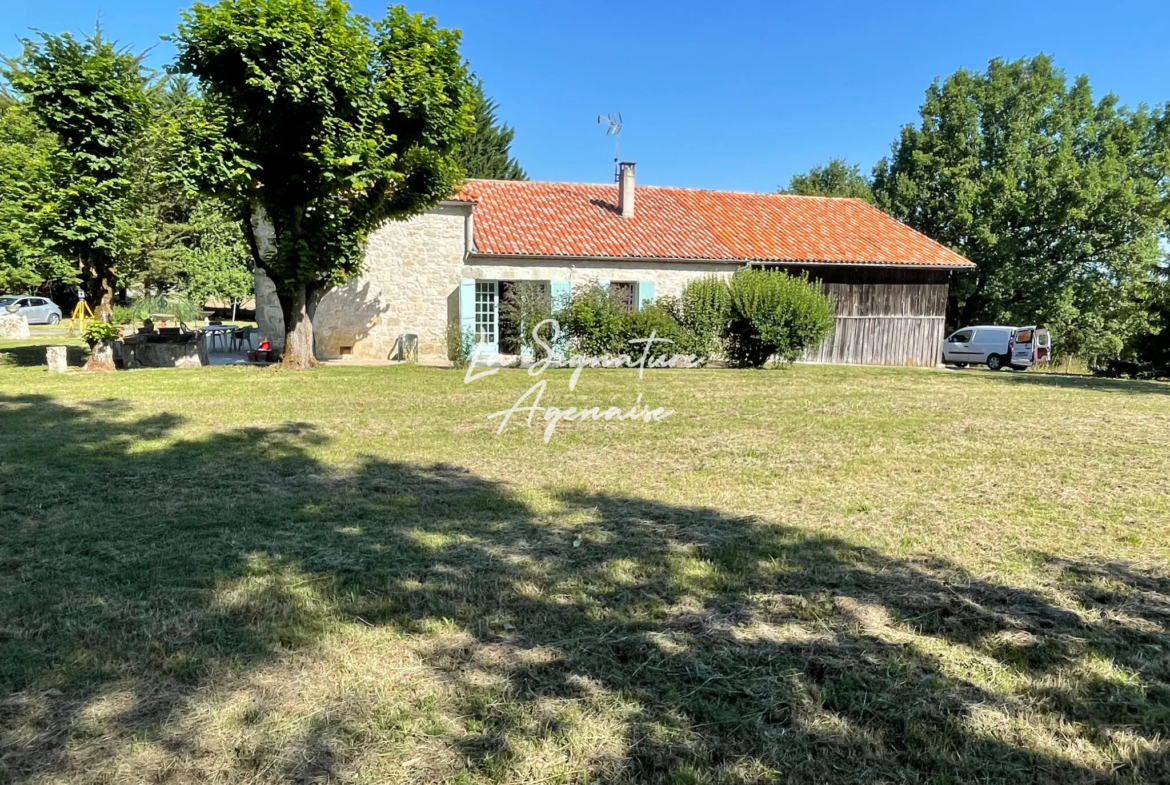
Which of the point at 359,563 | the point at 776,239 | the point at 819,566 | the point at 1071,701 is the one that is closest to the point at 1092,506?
the point at 819,566

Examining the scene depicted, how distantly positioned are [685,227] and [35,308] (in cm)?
2689

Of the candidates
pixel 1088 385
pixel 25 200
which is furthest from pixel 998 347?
pixel 25 200

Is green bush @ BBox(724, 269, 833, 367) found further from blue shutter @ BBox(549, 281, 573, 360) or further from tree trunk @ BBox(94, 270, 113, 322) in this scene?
tree trunk @ BBox(94, 270, 113, 322)

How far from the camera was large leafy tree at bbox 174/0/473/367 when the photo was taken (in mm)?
10492

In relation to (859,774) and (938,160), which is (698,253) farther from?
(938,160)

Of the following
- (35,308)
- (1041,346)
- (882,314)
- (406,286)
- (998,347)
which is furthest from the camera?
(35,308)

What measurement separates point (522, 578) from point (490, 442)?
3441mm

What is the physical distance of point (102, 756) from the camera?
2025mm

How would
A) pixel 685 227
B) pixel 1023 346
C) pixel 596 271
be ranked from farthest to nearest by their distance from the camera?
pixel 1023 346, pixel 685 227, pixel 596 271

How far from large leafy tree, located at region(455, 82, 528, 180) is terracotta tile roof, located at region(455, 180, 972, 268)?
12.0m

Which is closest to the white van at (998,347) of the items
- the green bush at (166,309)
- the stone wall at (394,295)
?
the stone wall at (394,295)

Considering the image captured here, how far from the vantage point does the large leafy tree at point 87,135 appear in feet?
39.4

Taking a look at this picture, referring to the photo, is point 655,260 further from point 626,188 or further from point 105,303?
point 105,303

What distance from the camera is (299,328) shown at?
13.2m
